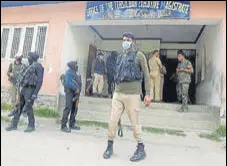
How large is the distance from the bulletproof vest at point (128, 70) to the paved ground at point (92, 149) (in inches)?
46.5

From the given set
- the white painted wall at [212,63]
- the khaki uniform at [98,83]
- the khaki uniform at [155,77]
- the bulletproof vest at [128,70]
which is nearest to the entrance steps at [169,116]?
the white painted wall at [212,63]

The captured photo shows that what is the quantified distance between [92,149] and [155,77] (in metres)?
4.16

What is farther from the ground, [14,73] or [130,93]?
[14,73]

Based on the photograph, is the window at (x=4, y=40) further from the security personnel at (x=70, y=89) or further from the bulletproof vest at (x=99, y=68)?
the security personnel at (x=70, y=89)

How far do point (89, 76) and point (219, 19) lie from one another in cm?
535

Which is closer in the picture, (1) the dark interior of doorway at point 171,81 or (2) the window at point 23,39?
(2) the window at point 23,39

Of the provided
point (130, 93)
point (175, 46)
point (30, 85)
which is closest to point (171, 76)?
point (175, 46)

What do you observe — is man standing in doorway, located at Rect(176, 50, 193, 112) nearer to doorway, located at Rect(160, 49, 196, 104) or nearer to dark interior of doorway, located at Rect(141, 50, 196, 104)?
doorway, located at Rect(160, 49, 196, 104)

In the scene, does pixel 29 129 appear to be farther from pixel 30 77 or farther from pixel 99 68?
pixel 99 68

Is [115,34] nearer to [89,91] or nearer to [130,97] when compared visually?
[89,91]

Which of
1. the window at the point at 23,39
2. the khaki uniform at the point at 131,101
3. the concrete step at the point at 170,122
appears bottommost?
the concrete step at the point at 170,122

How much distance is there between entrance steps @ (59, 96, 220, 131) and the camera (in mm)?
5738

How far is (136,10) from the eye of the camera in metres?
6.52

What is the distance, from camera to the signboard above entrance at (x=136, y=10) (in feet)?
20.6
